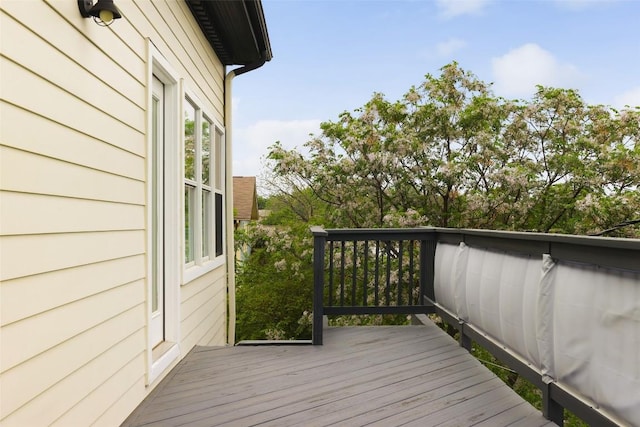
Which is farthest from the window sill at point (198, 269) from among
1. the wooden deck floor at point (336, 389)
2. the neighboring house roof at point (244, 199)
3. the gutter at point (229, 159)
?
the neighboring house roof at point (244, 199)

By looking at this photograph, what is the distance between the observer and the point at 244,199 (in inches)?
588

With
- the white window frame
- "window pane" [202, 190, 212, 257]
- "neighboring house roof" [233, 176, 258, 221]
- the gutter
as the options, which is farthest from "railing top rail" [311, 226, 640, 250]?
"neighboring house roof" [233, 176, 258, 221]

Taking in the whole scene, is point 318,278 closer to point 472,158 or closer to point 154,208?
point 154,208

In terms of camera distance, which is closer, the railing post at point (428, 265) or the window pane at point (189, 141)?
the window pane at point (189, 141)

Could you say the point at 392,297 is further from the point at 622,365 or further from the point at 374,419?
the point at 622,365

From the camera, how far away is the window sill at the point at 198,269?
3.19 m

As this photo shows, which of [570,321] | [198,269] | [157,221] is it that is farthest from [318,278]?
[570,321]

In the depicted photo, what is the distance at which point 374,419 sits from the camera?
2.17 m

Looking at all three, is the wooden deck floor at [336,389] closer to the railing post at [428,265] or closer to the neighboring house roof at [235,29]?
the railing post at [428,265]

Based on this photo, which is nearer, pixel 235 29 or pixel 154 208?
pixel 154 208

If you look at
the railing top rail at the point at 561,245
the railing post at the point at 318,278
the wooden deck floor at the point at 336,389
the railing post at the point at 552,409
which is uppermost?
the railing top rail at the point at 561,245

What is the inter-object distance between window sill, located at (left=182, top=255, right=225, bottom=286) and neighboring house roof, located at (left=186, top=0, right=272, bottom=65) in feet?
6.88

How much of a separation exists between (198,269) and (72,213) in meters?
1.98

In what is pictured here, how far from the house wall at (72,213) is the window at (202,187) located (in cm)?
99
